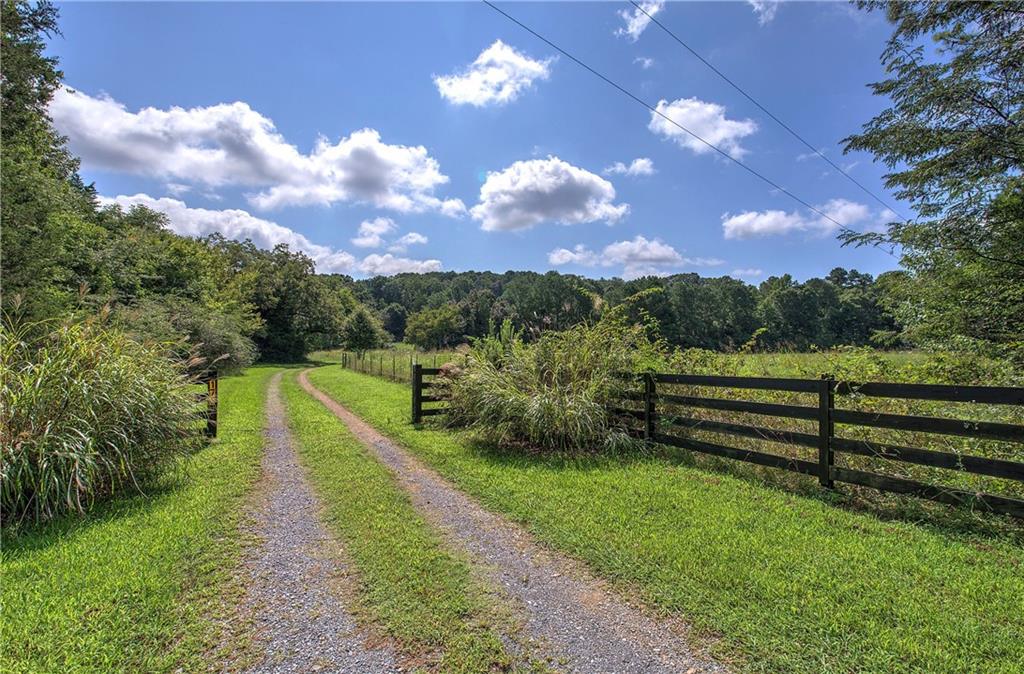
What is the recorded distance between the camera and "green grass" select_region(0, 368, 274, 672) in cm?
226

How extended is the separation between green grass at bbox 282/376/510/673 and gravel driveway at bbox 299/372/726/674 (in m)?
0.22

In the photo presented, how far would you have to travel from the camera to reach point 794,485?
16.2ft

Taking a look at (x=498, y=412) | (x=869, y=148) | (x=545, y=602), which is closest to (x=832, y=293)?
(x=869, y=148)

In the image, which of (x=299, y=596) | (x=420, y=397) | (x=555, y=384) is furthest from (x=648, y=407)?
(x=299, y=596)

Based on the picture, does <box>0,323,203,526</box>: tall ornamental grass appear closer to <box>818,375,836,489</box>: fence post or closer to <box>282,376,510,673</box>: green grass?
<box>282,376,510,673</box>: green grass

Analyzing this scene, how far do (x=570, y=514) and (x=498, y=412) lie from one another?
2912 millimetres

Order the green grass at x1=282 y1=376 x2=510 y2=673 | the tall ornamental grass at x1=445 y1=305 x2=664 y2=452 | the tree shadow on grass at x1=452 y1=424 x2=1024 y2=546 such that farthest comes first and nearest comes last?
the tall ornamental grass at x1=445 y1=305 x2=664 y2=452 < the tree shadow on grass at x1=452 y1=424 x2=1024 y2=546 < the green grass at x1=282 y1=376 x2=510 y2=673

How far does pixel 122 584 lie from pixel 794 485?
598 centimetres

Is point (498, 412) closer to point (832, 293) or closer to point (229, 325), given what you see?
point (229, 325)

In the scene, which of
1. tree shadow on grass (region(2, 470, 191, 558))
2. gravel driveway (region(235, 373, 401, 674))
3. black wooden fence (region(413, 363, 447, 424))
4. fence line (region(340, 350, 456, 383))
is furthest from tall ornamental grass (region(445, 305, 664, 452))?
fence line (region(340, 350, 456, 383))

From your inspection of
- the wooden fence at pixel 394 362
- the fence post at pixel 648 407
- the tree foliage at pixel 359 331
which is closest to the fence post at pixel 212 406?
the wooden fence at pixel 394 362

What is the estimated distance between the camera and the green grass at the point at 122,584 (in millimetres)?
2258

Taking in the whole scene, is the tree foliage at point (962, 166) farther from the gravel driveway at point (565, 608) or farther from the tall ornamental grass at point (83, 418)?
the tall ornamental grass at point (83, 418)

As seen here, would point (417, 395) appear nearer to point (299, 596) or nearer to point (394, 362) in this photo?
point (299, 596)
